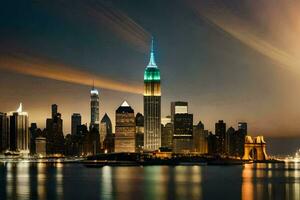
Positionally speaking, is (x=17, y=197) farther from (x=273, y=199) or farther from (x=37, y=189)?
(x=273, y=199)

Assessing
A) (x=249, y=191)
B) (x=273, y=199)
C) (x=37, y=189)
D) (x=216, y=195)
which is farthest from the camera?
(x=37, y=189)

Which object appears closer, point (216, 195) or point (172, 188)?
point (216, 195)

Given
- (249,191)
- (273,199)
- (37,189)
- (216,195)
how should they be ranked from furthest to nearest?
(37,189) < (249,191) < (216,195) < (273,199)

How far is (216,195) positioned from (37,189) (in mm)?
25110

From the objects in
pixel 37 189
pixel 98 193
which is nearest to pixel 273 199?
pixel 98 193

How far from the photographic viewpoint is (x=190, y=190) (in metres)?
86.3

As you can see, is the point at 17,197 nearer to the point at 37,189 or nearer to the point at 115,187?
the point at 37,189

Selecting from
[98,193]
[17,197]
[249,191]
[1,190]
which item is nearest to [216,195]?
[249,191]

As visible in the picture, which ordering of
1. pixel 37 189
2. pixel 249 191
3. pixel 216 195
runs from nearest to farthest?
pixel 216 195 < pixel 249 191 < pixel 37 189

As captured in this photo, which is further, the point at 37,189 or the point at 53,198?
the point at 37,189

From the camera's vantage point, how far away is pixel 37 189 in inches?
3536

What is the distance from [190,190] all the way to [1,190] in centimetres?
2416

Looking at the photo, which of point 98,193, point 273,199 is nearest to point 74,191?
point 98,193

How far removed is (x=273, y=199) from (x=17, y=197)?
27934mm
